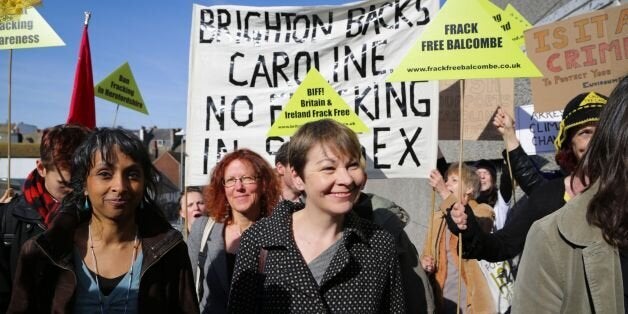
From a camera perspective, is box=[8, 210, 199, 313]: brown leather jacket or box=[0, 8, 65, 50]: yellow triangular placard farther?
box=[0, 8, 65, 50]: yellow triangular placard

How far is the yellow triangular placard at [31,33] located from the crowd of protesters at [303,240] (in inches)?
70.7

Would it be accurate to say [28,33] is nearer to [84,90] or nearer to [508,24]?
[84,90]

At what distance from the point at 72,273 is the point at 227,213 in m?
1.37

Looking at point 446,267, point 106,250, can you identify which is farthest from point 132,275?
point 446,267

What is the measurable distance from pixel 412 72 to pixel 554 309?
88.8 inches

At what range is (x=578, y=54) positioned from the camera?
4344 millimetres

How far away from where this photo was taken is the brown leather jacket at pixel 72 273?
2180mm

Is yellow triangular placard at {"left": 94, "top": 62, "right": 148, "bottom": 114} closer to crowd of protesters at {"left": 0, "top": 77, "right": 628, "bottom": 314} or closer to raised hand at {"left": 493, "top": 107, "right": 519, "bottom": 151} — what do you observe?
crowd of protesters at {"left": 0, "top": 77, "right": 628, "bottom": 314}

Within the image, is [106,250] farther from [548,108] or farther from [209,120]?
[548,108]

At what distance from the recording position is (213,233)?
3.40 metres

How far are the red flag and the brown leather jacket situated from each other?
2.74 metres

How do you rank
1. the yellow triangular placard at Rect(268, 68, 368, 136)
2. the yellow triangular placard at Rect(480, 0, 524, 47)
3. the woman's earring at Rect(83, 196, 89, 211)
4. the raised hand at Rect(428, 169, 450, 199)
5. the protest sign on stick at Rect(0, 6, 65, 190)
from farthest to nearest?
the yellow triangular placard at Rect(480, 0, 524, 47), the protest sign on stick at Rect(0, 6, 65, 190), the yellow triangular placard at Rect(268, 68, 368, 136), the raised hand at Rect(428, 169, 450, 199), the woman's earring at Rect(83, 196, 89, 211)

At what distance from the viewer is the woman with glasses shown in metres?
3.21

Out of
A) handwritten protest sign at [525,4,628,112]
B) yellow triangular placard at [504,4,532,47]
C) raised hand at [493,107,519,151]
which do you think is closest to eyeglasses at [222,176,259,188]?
raised hand at [493,107,519,151]
